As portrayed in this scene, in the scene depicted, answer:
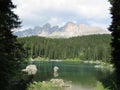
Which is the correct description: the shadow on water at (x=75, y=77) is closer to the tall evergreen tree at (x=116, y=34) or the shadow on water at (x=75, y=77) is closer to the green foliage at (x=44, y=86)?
the green foliage at (x=44, y=86)

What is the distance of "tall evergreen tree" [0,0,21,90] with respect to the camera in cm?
1906

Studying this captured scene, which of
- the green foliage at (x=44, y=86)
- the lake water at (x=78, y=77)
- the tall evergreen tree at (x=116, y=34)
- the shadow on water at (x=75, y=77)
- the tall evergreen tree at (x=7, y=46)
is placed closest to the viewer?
the tall evergreen tree at (x=7, y=46)

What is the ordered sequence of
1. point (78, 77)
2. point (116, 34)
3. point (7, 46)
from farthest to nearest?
point (78, 77) → point (116, 34) → point (7, 46)

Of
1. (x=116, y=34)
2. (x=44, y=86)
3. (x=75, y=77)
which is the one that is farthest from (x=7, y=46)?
(x=75, y=77)

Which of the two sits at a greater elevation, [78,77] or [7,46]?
[7,46]

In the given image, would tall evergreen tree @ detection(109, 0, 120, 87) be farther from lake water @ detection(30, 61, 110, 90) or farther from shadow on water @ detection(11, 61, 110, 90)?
lake water @ detection(30, 61, 110, 90)

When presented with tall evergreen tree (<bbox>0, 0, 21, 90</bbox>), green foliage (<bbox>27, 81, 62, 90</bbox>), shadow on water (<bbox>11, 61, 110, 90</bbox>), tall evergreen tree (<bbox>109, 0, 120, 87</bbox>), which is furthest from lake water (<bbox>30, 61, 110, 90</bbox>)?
tall evergreen tree (<bbox>0, 0, 21, 90</bbox>)

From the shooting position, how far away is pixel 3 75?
19.4 m

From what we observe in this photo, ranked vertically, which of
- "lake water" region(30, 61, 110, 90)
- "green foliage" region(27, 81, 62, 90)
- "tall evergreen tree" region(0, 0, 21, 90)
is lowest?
"lake water" region(30, 61, 110, 90)

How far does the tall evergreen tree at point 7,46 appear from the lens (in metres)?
19.1

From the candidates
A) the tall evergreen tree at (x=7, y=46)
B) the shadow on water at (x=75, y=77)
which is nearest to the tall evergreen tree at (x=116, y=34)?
the shadow on water at (x=75, y=77)

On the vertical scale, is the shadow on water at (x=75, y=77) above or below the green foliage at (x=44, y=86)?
below

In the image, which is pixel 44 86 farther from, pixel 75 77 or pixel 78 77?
pixel 78 77

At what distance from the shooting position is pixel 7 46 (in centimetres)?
1986
